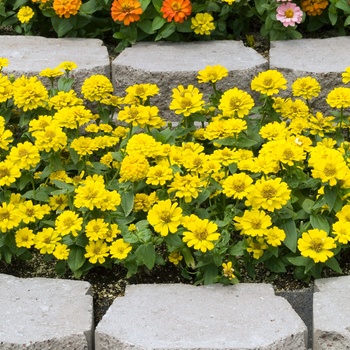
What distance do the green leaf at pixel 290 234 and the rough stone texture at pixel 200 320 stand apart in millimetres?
151

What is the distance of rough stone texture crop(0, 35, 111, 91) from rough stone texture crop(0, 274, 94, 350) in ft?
3.54

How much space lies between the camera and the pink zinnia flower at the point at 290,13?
4.09m

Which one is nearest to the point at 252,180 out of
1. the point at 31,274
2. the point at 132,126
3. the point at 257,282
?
the point at 257,282

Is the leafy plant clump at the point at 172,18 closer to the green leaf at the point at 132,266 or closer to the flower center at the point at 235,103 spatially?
the flower center at the point at 235,103

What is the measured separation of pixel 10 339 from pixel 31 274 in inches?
18.3

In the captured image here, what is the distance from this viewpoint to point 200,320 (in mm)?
2887

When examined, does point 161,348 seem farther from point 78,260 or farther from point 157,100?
point 157,100

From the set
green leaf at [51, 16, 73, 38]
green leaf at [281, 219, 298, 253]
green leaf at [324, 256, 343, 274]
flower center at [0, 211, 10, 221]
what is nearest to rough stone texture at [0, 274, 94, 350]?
flower center at [0, 211, 10, 221]

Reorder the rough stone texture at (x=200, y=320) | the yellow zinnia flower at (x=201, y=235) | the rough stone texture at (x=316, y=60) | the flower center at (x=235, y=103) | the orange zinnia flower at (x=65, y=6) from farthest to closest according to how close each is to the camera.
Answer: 1. the orange zinnia flower at (x=65, y=6)
2. the rough stone texture at (x=316, y=60)
3. the flower center at (x=235, y=103)
4. the yellow zinnia flower at (x=201, y=235)
5. the rough stone texture at (x=200, y=320)

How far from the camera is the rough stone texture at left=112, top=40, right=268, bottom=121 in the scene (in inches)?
154

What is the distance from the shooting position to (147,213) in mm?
3229

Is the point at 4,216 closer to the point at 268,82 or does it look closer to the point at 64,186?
the point at 64,186

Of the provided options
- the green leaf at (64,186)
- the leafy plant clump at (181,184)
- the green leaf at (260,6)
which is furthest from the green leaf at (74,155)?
the green leaf at (260,6)

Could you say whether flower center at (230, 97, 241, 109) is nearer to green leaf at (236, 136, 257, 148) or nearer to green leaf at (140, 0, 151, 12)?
green leaf at (236, 136, 257, 148)
